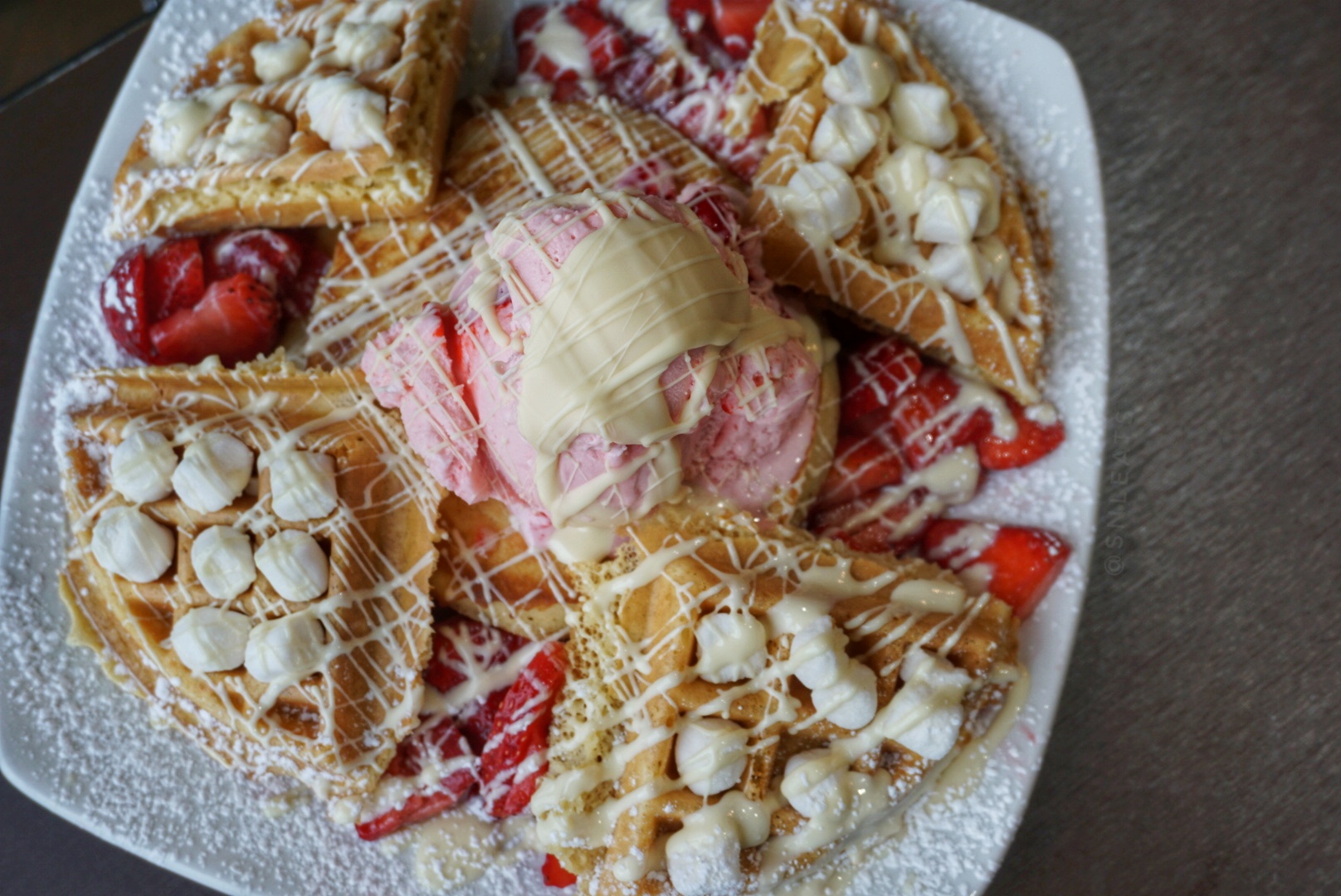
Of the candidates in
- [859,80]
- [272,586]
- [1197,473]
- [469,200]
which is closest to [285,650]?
[272,586]

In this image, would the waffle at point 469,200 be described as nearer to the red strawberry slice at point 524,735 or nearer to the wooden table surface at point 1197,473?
the red strawberry slice at point 524,735

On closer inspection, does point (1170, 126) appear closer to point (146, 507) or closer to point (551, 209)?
point (551, 209)

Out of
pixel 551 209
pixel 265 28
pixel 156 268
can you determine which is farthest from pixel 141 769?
pixel 265 28

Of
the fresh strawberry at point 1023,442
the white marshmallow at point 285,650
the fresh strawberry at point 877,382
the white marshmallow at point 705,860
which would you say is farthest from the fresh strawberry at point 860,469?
the white marshmallow at point 285,650

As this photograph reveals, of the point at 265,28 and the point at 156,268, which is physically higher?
the point at 265,28

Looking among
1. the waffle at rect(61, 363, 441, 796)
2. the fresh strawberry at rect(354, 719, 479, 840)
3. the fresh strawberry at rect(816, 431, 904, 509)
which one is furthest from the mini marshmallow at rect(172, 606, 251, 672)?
the fresh strawberry at rect(816, 431, 904, 509)

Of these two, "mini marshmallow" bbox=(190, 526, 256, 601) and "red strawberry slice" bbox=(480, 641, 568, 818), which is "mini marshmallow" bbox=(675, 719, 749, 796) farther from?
"mini marshmallow" bbox=(190, 526, 256, 601)
